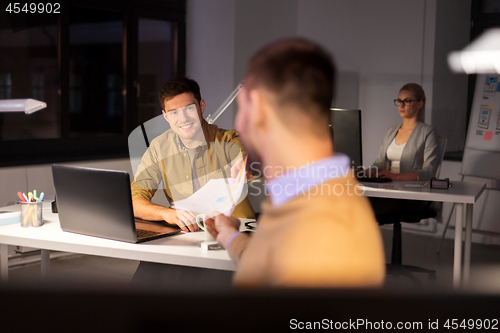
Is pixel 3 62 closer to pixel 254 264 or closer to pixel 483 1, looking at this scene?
pixel 254 264

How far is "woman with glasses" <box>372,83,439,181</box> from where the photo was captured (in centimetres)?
336

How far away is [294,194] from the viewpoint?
0.59 metres

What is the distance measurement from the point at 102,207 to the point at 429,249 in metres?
3.46

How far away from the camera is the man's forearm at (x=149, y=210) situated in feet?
6.04

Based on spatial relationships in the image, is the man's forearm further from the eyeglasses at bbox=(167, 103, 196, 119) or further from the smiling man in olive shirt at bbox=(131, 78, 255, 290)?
the eyeglasses at bbox=(167, 103, 196, 119)

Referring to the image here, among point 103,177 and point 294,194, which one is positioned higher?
point 294,194

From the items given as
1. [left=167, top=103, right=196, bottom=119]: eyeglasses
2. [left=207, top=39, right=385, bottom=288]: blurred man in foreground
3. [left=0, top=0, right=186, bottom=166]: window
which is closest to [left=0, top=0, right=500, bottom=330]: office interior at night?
[left=0, top=0, right=186, bottom=166]: window

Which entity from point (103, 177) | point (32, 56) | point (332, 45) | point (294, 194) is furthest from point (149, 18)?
point (294, 194)

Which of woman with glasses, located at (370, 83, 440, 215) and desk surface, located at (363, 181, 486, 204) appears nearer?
desk surface, located at (363, 181, 486, 204)

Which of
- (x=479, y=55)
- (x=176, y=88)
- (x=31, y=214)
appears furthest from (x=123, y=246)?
(x=479, y=55)

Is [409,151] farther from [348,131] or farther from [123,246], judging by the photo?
[123,246]

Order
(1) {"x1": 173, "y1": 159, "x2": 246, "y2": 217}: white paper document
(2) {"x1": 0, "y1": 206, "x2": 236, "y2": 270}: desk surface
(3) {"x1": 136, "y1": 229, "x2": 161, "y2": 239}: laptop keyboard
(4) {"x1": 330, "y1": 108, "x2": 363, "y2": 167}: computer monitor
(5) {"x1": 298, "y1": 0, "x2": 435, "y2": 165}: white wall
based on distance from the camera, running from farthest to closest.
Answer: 1. (5) {"x1": 298, "y1": 0, "x2": 435, "y2": 165}: white wall
2. (4) {"x1": 330, "y1": 108, "x2": 363, "y2": 167}: computer monitor
3. (1) {"x1": 173, "y1": 159, "x2": 246, "y2": 217}: white paper document
4. (3) {"x1": 136, "y1": 229, "x2": 161, "y2": 239}: laptop keyboard
5. (2) {"x1": 0, "y1": 206, "x2": 236, "y2": 270}: desk surface

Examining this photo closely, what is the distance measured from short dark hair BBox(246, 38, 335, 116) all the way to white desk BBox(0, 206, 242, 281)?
89 cm

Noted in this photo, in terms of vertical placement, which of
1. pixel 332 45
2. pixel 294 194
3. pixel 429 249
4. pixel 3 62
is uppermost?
pixel 332 45
